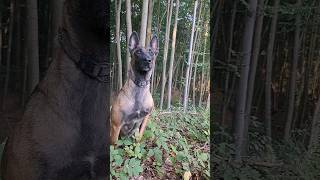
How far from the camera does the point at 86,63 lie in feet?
10.1

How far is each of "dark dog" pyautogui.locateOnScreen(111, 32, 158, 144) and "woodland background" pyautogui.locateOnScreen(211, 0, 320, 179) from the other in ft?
1.72

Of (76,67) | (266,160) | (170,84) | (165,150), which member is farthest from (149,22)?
(266,160)

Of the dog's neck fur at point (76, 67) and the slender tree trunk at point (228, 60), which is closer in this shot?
the dog's neck fur at point (76, 67)

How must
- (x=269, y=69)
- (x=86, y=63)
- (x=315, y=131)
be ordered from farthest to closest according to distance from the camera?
(x=315, y=131)
(x=269, y=69)
(x=86, y=63)

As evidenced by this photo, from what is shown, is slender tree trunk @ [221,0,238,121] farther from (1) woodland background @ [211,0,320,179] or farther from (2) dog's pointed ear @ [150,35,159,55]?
(2) dog's pointed ear @ [150,35,159,55]

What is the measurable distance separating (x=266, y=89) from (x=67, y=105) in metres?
1.48

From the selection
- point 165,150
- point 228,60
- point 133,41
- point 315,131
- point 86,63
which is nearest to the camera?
point 133,41

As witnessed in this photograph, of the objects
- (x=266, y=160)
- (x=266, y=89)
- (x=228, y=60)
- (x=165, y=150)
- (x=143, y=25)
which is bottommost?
(x=266, y=160)

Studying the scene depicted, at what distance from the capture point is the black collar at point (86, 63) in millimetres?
3018

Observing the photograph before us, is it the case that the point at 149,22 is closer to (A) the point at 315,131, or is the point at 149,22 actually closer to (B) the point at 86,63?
(B) the point at 86,63

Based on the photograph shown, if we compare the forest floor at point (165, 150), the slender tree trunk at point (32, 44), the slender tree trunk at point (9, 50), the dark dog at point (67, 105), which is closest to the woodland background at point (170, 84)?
the forest floor at point (165, 150)

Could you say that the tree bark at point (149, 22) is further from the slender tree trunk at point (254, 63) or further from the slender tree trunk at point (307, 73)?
the slender tree trunk at point (307, 73)

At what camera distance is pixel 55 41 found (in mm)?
3002

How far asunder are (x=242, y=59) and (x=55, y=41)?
4.44 feet
